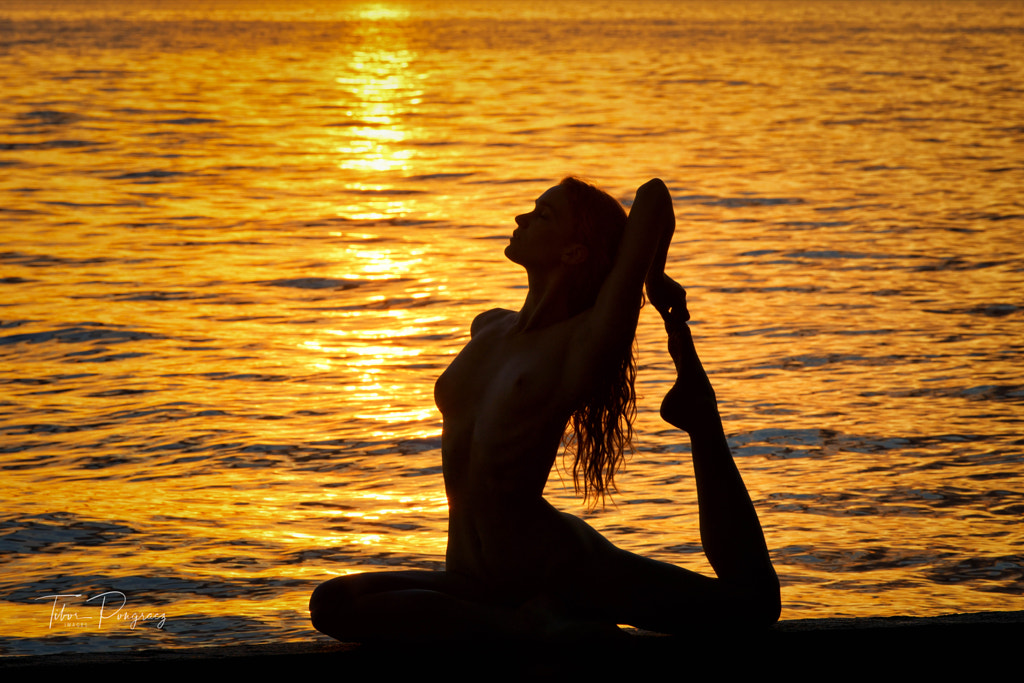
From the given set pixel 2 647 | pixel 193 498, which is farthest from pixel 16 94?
pixel 2 647

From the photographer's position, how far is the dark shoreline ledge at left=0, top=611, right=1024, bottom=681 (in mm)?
3830

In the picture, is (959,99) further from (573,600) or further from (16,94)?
(573,600)

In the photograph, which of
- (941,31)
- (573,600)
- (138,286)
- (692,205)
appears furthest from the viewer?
(941,31)

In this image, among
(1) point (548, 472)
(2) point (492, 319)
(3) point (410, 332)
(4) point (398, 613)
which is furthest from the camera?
(3) point (410, 332)

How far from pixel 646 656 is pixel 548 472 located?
630 millimetres

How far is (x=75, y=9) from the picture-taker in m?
74.0

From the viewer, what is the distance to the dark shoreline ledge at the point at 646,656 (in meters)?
3.83

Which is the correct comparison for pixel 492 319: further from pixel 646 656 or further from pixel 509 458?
pixel 646 656

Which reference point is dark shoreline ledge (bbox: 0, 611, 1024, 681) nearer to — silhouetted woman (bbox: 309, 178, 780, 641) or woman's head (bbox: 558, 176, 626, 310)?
silhouetted woman (bbox: 309, 178, 780, 641)

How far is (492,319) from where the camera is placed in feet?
14.3

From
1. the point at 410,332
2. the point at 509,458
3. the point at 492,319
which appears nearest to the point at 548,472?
the point at 509,458

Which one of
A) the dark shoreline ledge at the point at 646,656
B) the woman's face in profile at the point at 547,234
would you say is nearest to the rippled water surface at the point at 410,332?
the dark shoreline ledge at the point at 646,656

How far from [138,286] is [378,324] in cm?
304

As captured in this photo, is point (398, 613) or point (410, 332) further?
point (410, 332)
